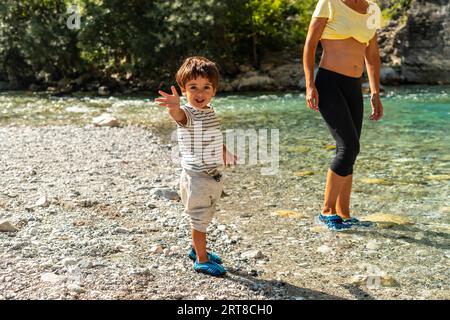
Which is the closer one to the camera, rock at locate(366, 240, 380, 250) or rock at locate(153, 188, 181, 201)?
rock at locate(366, 240, 380, 250)

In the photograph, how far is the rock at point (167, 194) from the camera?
6102mm

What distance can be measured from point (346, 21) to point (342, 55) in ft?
0.91

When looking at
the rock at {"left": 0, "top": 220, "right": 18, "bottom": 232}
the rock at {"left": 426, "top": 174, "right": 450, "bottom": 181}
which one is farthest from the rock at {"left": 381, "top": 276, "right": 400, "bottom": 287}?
the rock at {"left": 426, "top": 174, "right": 450, "bottom": 181}

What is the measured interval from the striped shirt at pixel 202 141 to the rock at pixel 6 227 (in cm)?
190

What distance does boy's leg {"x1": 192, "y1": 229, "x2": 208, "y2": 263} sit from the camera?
3987 millimetres

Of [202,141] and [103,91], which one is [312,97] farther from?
[103,91]

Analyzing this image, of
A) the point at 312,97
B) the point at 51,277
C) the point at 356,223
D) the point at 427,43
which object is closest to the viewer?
the point at 51,277

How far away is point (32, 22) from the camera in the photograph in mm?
22969

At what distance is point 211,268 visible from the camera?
3949 mm

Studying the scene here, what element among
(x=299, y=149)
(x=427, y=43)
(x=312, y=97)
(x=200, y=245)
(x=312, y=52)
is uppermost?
(x=312, y=52)

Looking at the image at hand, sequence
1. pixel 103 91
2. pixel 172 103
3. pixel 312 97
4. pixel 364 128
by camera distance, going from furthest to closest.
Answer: pixel 103 91 → pixel 364 128 → pixel 312 97 → pixel 172 103

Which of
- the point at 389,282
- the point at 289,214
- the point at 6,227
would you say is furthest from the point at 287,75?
the point at 389,282

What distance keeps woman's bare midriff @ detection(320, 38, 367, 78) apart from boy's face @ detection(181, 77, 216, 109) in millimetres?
1490

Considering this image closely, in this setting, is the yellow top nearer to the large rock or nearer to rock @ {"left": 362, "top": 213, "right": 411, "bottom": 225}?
rock @ {"left": 362, "top": 213, "right": 411, "bottom": 225}
